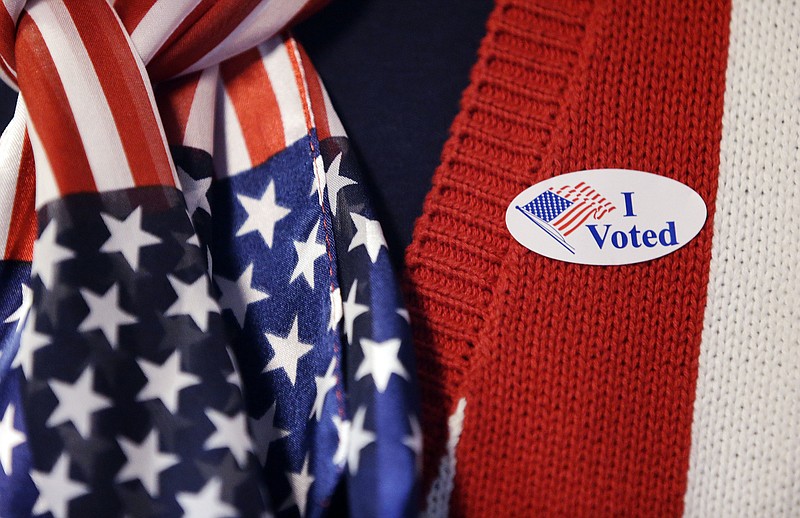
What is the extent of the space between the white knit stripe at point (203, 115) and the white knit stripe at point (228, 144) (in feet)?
0.06

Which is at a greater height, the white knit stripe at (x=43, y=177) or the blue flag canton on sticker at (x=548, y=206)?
the white knit stripe at (x=43, y=177)

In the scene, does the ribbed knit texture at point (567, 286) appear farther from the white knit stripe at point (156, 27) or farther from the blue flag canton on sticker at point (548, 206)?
the white knit stripe at point (156, 27)

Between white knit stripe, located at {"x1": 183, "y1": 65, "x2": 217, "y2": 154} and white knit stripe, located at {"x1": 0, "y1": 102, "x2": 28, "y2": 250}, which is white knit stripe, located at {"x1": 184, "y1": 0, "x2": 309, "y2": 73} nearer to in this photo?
white knit stripe, located at {"x1": 183, "y1": 65, "x2": 217, "y2": 154}

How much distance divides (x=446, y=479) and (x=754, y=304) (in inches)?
11.9

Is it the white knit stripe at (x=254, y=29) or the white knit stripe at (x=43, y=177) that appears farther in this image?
the white knit stripe at (x=254, y=29)

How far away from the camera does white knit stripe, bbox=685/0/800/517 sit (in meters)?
0.54

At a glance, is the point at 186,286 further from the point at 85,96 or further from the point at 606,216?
the point at 606,216

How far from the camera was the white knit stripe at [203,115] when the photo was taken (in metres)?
0.58

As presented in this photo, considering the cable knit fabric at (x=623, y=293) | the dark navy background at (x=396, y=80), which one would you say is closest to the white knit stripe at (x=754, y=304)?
the cable knit fabric at (x=623, y=293)

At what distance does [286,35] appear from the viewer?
25.2 inches

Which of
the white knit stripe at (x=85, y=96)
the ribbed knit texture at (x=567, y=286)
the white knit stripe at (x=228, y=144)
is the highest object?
the white knit stripe at (x=85, y=96)

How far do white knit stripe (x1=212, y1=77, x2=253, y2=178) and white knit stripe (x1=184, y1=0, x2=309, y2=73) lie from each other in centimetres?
4

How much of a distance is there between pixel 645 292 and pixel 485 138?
199 millimetres

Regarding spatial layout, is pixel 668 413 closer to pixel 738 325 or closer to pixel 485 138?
pixel 738 325
